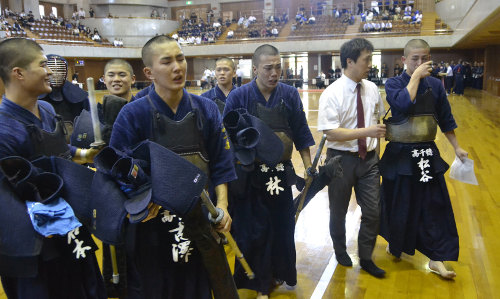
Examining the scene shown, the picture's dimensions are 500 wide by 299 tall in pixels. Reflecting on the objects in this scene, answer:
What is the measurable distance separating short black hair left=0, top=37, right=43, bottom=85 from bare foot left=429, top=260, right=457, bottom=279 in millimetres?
3496

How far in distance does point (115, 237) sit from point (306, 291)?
1.99 meters

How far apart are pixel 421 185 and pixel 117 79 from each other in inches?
116

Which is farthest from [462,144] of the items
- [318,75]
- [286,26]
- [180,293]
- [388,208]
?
[286,26]

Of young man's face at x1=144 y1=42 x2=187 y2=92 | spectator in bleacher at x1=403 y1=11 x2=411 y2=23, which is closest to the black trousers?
young man's face at x1=144 y1=42 x2=187 y2=92

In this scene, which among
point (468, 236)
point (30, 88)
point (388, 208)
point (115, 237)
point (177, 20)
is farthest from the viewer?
point (177, 20)

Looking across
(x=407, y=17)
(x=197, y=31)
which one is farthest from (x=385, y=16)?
(x=197, y=31)

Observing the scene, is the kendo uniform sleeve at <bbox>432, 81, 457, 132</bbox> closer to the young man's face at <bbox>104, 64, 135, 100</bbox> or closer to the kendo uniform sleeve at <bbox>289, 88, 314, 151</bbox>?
the kendo uniform sleeve at <bbox>289, 88, 314, 151</bbox>

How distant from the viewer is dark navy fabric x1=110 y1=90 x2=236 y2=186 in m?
2.12

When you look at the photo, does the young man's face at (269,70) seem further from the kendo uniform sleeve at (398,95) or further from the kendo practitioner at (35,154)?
the kendo practitioner at (35,154)

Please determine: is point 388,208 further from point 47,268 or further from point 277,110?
point 47,268

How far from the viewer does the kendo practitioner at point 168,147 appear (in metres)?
2.12

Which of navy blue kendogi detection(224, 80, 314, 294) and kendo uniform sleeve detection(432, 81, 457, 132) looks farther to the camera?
kendo uniform sleeve detection(432, 81, 457, 132)

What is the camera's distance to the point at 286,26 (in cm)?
3114

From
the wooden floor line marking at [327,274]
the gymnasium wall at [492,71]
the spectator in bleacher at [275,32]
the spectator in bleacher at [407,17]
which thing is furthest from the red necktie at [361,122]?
the spectator in bleacher at [275,32]
